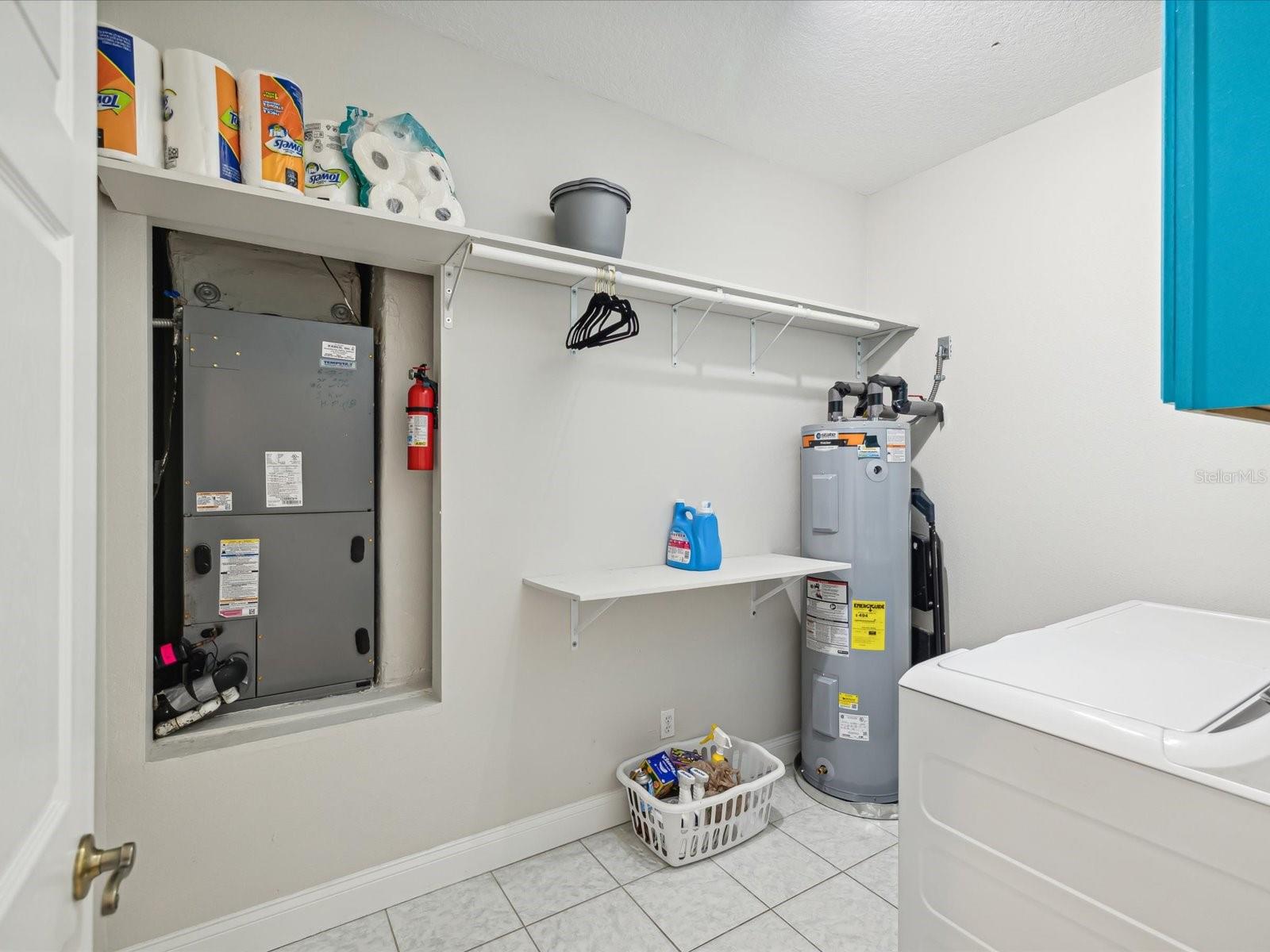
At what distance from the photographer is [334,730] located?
1.84 metres

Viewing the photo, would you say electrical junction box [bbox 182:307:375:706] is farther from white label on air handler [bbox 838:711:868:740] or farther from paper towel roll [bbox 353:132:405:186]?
white label on air handler [bbox 838:711:868:740]

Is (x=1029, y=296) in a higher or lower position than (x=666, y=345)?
higher

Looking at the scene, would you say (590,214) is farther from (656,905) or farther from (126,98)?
(656,905)

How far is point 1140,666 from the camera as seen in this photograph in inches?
52.0

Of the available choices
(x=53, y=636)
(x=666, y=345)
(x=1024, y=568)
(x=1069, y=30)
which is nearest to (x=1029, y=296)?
(x=1069, y=30)

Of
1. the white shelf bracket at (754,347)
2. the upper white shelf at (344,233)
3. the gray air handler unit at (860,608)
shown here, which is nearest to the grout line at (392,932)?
the gray air handler unit at (860,608)

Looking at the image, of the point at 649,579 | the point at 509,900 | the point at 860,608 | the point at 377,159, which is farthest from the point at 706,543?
the point at 377,159

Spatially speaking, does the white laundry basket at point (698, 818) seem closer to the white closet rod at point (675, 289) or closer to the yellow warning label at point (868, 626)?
the yellow warning label at point (868, 626)

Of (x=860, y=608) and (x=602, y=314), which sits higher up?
(x=602, y=314)

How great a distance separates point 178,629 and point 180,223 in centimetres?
116

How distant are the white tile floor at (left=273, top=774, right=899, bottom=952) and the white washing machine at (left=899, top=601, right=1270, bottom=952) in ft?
2.18

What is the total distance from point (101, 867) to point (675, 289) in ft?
6.65

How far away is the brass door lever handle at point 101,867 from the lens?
667 mm

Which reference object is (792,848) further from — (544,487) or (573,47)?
(573,47)
